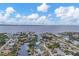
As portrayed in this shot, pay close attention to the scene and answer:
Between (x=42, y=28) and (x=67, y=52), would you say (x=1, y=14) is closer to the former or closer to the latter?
(x=42, y=28)

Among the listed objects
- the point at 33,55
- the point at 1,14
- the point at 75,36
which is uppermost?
the point at 1,14

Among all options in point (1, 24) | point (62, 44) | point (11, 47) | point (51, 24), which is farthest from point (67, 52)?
point (1, 24)

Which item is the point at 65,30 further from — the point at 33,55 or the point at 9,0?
the point at 9,0

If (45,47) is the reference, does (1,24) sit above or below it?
above

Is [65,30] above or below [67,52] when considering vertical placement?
above

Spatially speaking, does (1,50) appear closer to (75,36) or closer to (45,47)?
(45,47)

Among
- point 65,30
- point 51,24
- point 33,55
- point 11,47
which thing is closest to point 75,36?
point 65,30

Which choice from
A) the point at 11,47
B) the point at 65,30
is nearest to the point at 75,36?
the point at 65,30
